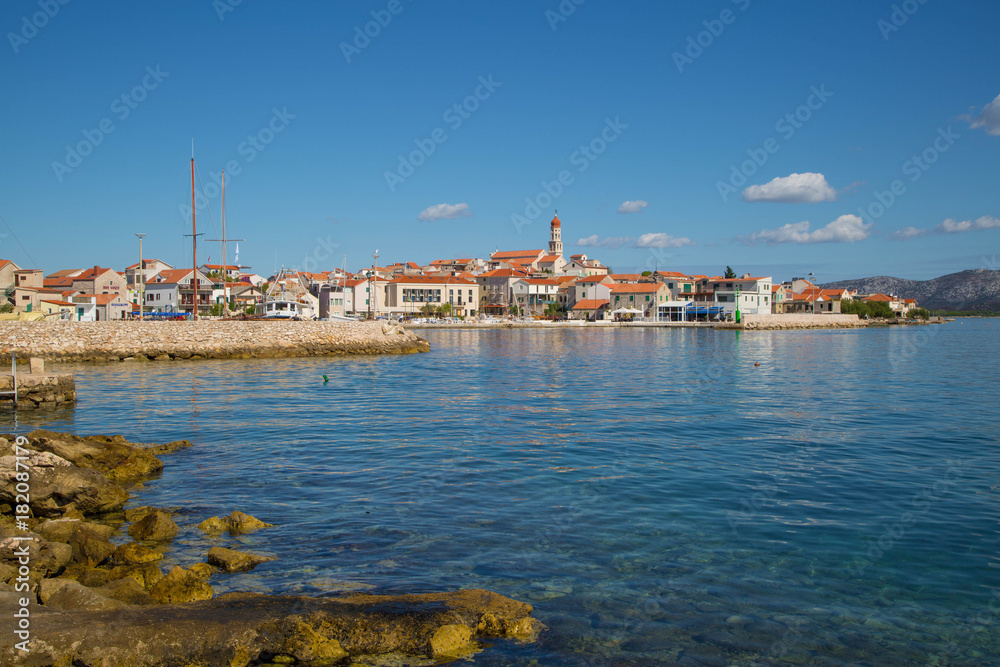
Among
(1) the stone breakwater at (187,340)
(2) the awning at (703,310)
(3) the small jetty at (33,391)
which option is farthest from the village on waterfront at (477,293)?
(3) the small jetty at (33,391)

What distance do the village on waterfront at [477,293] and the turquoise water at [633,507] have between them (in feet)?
183

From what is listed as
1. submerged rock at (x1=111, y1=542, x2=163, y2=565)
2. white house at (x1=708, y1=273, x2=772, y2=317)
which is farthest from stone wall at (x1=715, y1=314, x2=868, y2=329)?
submerged rock at (x1=111, y1=542, x2=163, y2=565)

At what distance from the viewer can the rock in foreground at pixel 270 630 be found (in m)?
5.80

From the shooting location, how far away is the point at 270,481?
12.9 metres

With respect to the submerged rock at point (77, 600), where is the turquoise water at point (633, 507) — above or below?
below

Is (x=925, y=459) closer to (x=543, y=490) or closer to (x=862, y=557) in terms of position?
(x=862, y=557)

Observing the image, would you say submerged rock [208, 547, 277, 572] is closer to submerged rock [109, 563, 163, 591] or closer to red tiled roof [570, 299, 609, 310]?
submerged rock [109, 563, 163, 591]

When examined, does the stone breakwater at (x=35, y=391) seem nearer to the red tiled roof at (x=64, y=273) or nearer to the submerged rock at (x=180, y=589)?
the submerged rock at (x=180, y=589)

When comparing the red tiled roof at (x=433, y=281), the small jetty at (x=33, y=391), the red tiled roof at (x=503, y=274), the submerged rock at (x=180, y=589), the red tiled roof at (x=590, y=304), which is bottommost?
the submerged rock at (x=180, y=589)

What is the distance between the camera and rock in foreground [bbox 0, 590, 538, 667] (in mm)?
5797

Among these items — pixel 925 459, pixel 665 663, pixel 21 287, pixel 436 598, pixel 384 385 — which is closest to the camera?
pixel 665 663

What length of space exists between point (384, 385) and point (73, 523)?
817 inches

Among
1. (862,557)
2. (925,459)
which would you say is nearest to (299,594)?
(862,557)

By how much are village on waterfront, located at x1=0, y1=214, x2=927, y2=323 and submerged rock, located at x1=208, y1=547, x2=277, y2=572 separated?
65129mm
